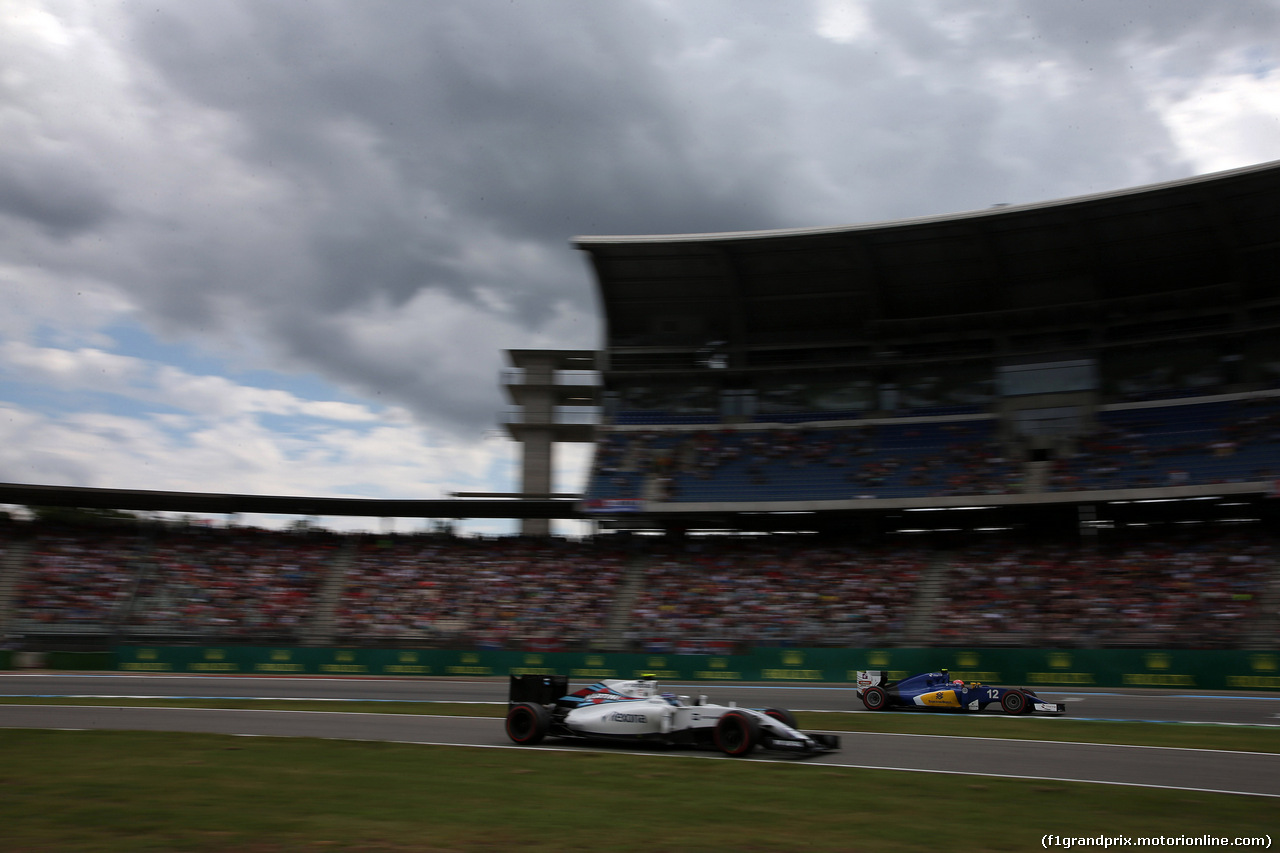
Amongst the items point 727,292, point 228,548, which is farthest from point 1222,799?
point 228,548

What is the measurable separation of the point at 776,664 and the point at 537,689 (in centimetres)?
1453

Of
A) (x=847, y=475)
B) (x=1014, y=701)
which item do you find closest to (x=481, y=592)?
(x=847, y=475)

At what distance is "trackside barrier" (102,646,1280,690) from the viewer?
22188 millimetres

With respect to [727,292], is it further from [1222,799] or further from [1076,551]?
[1222,799]

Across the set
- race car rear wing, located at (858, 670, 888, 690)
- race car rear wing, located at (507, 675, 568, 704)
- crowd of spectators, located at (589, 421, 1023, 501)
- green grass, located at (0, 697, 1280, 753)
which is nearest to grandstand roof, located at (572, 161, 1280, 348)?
crowd of spectators, located at (589, 421, 1023, 501)

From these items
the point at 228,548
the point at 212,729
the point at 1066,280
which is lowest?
the point at 212,729

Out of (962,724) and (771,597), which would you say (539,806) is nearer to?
(962,724)

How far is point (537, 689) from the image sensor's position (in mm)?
13195

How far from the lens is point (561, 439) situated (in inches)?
1549

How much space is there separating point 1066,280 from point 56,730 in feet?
104

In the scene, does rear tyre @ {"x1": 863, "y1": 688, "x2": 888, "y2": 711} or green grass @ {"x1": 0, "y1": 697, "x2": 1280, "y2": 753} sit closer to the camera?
green grass @ {"x1": 0, "y1": 697, "x2": 1280, "y2": 753}

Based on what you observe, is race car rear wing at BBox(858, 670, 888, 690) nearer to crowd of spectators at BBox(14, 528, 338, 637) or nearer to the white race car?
the white race car

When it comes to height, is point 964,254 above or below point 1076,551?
above

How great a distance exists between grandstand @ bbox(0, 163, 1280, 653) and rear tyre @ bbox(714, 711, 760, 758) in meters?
16.1
